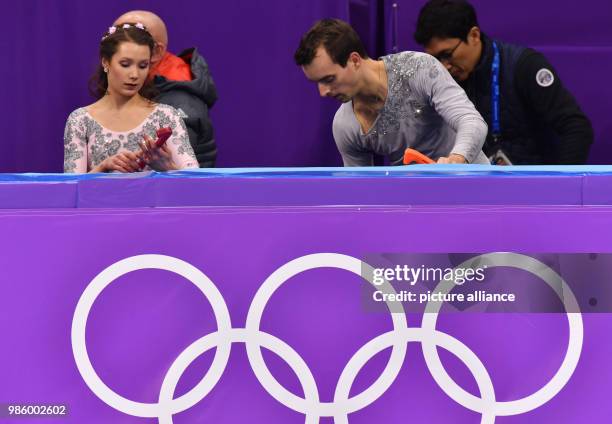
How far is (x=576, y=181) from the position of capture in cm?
161

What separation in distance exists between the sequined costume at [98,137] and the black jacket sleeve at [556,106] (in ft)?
3.74

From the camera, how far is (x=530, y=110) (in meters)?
3.22

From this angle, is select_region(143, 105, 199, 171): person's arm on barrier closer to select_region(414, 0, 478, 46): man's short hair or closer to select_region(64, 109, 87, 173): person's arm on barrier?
select_region(64, 109, 87, 173): person's arm on barrier

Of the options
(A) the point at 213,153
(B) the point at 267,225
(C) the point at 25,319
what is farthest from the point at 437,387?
(A) the point at 213,153

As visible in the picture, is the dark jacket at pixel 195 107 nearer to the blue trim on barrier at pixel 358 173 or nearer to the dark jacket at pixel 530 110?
the dark jacket at pixel 530 110

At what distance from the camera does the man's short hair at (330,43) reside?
2.76 metres

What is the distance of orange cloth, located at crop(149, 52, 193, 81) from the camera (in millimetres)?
3201

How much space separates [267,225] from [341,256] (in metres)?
0.13

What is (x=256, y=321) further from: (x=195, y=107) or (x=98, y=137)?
(x=195, y=107)

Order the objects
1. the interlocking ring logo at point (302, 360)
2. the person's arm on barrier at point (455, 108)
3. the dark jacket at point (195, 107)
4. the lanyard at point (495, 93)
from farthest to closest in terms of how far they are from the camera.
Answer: the lanyard at point (495, 93), the dark jacket at point (195, 107), the person's arm on barrier at point (455, 108), the interlocking ring logo at point (302, 360)

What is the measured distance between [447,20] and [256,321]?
1802 millimetres

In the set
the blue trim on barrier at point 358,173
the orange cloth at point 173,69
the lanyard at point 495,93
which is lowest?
the blue trim on barrier at point 358,173

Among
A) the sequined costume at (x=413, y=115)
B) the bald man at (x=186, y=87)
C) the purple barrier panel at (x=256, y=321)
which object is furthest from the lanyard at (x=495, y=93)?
the purple barrier panel at (x=256, y=321)

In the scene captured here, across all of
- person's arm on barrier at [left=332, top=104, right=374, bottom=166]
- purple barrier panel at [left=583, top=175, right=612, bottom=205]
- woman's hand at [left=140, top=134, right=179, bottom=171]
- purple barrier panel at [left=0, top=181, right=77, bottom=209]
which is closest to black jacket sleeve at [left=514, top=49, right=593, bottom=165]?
person's arm on barrier at [left=332, top=104, right=374, bottom=166]
